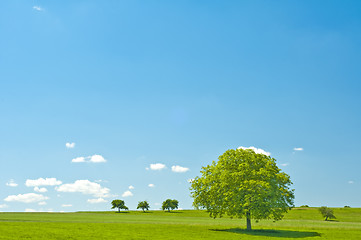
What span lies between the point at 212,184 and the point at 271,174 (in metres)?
10.7

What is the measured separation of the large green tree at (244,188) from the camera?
5331cm

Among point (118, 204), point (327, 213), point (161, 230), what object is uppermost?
point (118, 204)

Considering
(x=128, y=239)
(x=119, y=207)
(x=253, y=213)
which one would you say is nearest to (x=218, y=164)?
(x=253, y=213)

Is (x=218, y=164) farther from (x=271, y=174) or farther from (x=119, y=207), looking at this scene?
(x=119, y=207)

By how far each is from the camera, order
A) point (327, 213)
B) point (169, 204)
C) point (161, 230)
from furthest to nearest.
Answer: point (169, 204), point (327, 213), point (161, 230)

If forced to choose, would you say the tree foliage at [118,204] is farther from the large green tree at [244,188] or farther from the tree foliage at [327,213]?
the large green tree at [244,188]

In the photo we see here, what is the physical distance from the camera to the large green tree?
53.3 meters

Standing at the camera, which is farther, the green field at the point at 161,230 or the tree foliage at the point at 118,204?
the tree foliage at the point at 118,204

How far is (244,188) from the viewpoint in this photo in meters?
54.3

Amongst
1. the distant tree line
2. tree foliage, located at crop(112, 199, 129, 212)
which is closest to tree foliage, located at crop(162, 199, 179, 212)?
the distant tree line

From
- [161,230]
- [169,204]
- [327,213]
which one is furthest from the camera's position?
[169,204]

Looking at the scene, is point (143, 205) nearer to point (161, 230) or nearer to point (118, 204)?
point (118, 204)

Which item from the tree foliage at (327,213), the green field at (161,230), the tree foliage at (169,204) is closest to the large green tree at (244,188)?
the green field at (161,230)

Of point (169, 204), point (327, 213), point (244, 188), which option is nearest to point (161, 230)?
point (244, 188)
